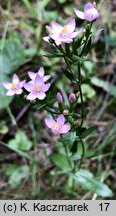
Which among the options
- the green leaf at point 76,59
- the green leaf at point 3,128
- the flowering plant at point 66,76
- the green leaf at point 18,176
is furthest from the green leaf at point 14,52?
the green leaf at point 76,59

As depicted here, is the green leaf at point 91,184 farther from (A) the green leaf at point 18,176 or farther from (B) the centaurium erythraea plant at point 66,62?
A: (B) the centaurium erythraea plant at point 66,62

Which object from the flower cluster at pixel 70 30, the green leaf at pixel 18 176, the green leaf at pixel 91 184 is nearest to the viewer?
the flower cluster at pixel 70 30

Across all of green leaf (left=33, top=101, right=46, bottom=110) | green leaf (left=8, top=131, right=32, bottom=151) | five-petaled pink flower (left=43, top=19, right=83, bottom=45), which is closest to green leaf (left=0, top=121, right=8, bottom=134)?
green leaf (left=8, top=131, right=32, bottom=151)

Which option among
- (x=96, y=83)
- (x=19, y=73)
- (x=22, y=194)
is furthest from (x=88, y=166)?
(x=19, y=73)

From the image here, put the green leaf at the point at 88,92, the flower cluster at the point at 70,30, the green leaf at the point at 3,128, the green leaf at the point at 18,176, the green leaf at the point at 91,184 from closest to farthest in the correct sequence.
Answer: the flower cluster at the point at 70,30 → the green leaf at the point at 91,184 → the green leaf at the point at 18,176 → the green leaf at the point at 3,128 → the green leaf at the point at 88,92

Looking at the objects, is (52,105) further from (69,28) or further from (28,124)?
(28,124)

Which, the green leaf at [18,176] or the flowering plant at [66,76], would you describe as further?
the green leaf at [18,176]

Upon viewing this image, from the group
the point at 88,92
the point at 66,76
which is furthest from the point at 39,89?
the point at 88,92
